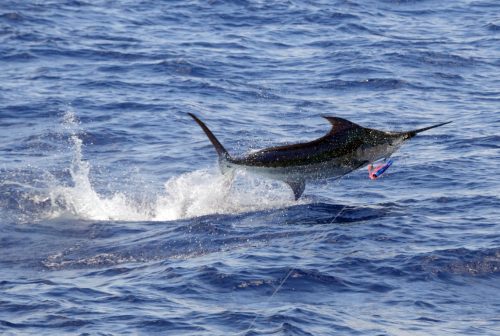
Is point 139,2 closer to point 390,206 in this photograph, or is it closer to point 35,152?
point 35,152

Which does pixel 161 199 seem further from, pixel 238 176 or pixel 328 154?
pixel 328 154

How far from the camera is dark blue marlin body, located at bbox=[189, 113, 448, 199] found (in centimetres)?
1264

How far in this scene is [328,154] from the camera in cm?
1263

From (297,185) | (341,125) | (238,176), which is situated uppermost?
(341,125)

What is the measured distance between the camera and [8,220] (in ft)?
43.9

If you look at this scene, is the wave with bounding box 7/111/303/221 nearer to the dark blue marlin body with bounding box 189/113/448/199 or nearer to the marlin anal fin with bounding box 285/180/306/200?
the dark blue marlin body with bounding box 189/113/448/199

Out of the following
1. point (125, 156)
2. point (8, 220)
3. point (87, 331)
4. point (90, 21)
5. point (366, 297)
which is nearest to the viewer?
point (87, 331)

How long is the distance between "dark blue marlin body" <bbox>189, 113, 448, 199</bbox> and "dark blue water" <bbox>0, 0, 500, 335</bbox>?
0.70m

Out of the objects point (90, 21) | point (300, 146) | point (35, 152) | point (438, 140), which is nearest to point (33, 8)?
point (90, 21)

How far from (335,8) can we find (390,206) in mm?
15611

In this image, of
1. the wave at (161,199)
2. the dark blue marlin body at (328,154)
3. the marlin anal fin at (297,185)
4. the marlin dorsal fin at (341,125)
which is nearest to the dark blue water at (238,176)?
the wave at (161,199)

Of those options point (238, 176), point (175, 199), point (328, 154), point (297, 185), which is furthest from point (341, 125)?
point (238, 176)

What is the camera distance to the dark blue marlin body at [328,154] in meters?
12.6

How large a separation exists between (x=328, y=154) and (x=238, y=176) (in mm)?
3100
